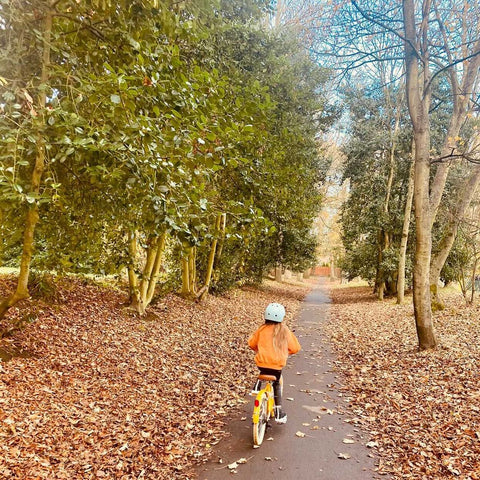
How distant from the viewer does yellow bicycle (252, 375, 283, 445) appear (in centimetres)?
487

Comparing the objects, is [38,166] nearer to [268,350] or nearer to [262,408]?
[268,350]

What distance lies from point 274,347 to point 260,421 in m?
0.99

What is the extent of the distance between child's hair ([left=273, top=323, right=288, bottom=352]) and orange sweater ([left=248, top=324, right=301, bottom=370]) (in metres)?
0.04

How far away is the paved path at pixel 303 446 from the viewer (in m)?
4.42

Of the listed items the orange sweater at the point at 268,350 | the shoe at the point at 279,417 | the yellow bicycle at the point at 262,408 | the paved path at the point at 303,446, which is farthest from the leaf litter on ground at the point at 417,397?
the orange sweater at the point at 268,350

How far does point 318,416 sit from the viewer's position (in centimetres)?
605

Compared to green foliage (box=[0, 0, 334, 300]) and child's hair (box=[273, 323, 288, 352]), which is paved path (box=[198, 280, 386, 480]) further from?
green foliage (box=[0, 0, 334, 300])

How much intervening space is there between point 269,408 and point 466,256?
13774 millimetres

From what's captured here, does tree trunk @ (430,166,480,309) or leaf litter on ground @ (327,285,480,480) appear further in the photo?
tree trunk @ (430,166,480,309)

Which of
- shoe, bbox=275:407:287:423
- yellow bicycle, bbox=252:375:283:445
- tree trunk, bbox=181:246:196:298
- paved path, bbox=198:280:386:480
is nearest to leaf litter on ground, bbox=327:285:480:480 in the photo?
paved path, bbox=198:280:386:480

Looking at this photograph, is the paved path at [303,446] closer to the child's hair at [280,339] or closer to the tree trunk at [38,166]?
the child's hair at [280,339]

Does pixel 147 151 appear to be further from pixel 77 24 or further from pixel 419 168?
pixel 419 168

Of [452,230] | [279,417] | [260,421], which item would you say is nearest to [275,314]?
[260,421]

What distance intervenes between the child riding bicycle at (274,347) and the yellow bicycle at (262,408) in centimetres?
9
